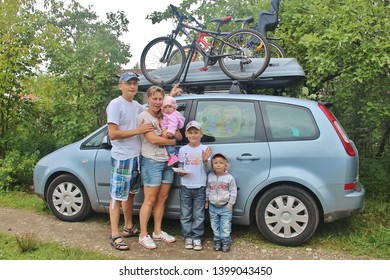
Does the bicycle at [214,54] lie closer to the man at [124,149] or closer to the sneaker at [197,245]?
the man at [124,149]

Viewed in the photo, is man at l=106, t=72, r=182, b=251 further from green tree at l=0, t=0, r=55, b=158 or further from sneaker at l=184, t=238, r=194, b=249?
green tree at l=0, t=0, r=55, b=158

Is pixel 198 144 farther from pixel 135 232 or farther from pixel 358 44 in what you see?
pixel 358 44

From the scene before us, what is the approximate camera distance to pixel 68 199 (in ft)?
15.5

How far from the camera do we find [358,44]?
4758 mm

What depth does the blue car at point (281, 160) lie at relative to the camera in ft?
12.4

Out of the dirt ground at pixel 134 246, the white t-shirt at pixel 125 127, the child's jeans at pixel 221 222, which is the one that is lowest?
the dirt ground at pixel 134 246

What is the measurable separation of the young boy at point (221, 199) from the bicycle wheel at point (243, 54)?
134 cm

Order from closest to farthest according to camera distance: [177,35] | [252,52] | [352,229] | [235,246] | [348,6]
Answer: [235,246] → [352,229] → [348,6] → [252,52] → [177,35]

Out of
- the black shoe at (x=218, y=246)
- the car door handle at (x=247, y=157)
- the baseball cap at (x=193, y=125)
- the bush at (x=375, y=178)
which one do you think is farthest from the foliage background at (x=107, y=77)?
the black shoe at (x=218, y=246)

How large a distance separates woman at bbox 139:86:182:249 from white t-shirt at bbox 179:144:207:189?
0.17 meters

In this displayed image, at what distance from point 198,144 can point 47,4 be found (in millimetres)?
5685

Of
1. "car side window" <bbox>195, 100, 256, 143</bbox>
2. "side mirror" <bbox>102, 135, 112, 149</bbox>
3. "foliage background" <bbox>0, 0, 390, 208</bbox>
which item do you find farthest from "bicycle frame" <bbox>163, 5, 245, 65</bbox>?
"side mirror" <bbox>102, 135, 112, 149</bbox>

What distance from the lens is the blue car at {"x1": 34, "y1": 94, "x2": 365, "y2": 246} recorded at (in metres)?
3.77
